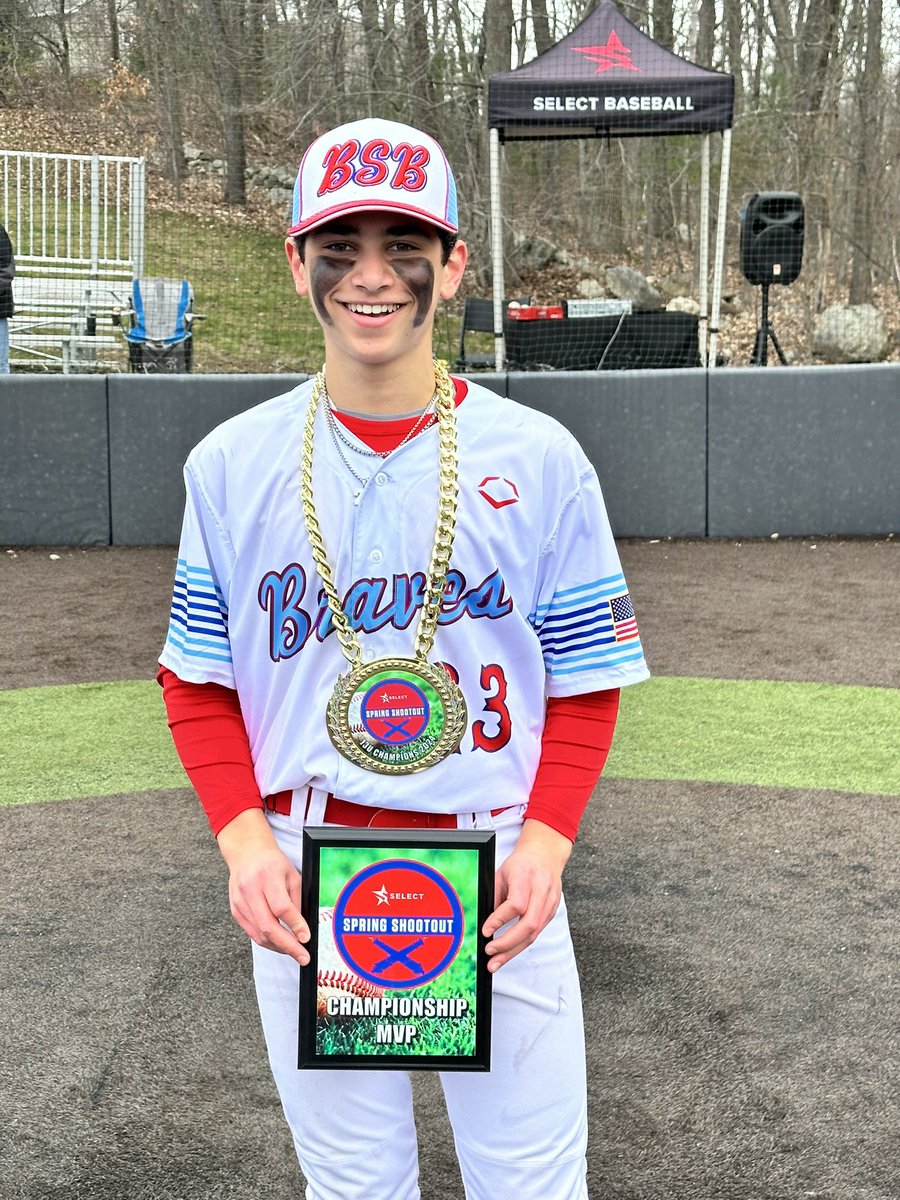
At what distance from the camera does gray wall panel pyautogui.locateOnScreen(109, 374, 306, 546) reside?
973 cm

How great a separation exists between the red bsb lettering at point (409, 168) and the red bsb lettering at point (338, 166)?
0.18ft

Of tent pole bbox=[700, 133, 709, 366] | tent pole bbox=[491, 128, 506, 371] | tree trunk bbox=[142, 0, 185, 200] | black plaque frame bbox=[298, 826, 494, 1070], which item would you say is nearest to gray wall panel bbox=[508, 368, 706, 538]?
tent pole bbox=[491, 128, 506, 371]

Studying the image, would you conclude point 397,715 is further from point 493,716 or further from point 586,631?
point 586,631

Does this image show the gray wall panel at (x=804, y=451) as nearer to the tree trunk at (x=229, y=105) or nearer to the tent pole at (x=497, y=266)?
the tent pole at (x=497, y=266)

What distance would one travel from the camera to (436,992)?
1.63 m

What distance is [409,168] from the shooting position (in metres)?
1.68

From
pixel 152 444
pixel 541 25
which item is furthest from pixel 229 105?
pixel 152 444

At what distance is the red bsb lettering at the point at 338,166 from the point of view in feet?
5.47

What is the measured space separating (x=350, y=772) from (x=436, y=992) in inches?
11.7

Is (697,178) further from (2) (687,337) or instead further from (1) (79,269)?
(1) (79,269)

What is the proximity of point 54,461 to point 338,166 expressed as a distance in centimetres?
847

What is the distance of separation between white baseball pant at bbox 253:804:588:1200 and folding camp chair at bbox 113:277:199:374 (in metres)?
10.8

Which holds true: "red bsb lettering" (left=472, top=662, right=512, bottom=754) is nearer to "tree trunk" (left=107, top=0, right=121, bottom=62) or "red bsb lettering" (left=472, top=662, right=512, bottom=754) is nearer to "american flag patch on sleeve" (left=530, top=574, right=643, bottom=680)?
"american flag patch on sleeve" (left=530, top=574, right=643, bottom=680)

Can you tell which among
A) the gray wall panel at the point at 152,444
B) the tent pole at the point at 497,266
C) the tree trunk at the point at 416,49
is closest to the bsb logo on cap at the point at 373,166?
the gray wall panel at the point at 152,444
